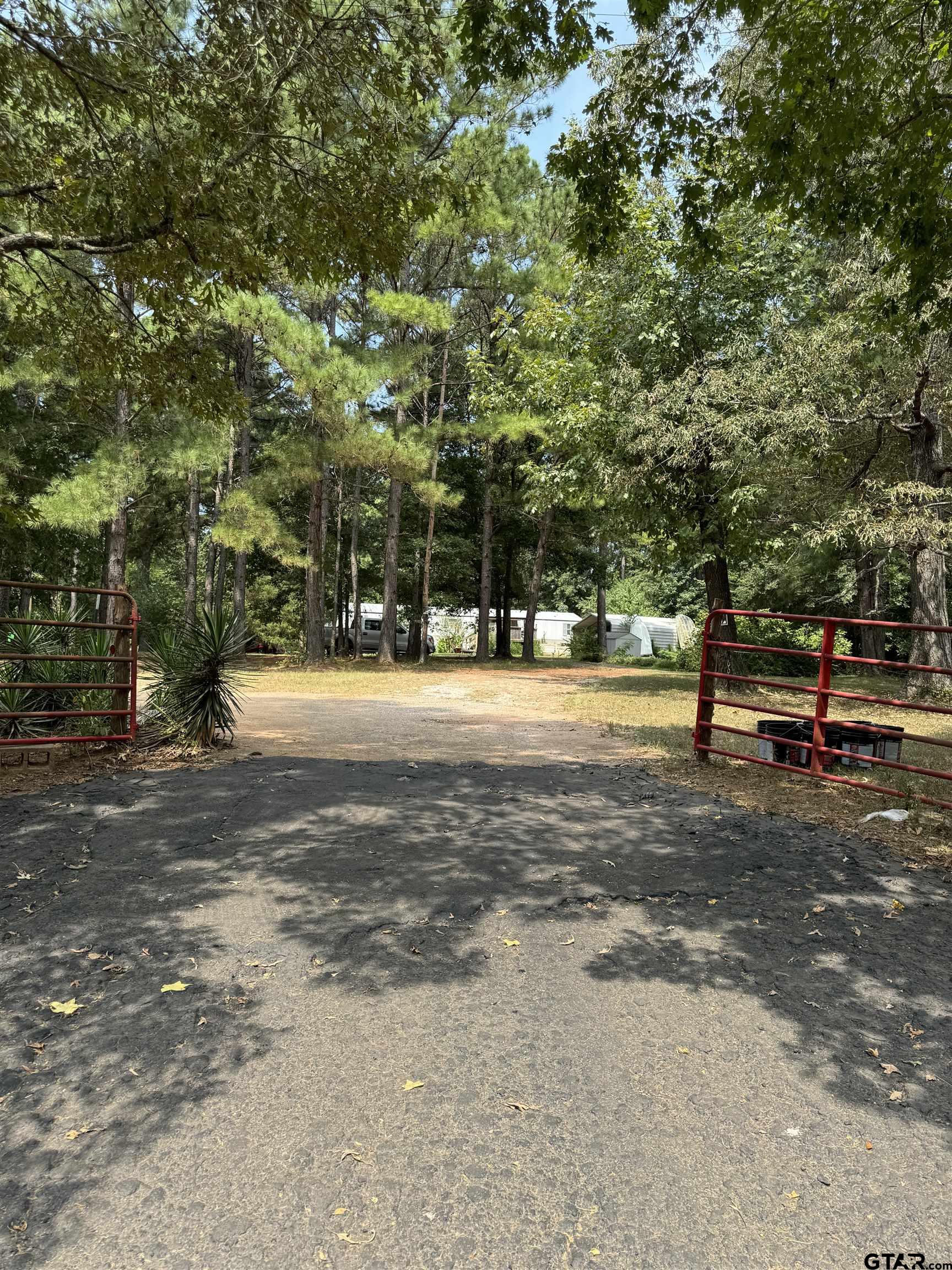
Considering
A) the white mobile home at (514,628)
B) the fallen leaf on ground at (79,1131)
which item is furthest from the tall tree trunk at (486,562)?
the fallen leaf on ground at (79,1131)

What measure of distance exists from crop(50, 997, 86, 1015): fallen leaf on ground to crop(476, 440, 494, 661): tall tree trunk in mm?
26230

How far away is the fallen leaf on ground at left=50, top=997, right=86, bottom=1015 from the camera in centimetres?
299

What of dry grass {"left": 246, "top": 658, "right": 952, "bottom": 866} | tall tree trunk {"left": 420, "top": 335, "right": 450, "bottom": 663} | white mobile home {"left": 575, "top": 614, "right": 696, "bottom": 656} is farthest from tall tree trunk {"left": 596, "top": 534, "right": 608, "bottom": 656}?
tall tree trunk {"left": 420, "top": 335, "right": 450, "bottom": 663}

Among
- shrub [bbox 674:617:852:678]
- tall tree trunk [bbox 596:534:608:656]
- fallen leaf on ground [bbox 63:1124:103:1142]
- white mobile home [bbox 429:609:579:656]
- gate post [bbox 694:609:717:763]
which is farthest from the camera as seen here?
white mobile home [bbox 429:609:579:656]

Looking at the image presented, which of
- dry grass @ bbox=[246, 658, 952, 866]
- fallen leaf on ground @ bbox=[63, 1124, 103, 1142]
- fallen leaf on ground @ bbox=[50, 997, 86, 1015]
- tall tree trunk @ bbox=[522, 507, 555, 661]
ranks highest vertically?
tall tree trunk @ bbox=[522, 507, 555, 661]

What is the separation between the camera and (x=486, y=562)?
28922 millimetres

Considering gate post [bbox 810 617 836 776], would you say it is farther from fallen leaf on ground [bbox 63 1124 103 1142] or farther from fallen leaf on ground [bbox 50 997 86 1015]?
fallen leaf on ground [bbox 63 1124 103 1142]

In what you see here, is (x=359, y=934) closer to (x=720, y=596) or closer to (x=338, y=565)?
(x=720, y=596)

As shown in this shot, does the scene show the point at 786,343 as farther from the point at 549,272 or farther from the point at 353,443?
the point at 353,443

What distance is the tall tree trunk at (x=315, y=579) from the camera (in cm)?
2314

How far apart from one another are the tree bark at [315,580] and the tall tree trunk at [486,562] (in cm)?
711

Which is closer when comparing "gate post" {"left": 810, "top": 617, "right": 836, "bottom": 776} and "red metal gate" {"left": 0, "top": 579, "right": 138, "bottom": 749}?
"gate post" {"left": 810, "top": 617, "right": 836, "bottom": 776}

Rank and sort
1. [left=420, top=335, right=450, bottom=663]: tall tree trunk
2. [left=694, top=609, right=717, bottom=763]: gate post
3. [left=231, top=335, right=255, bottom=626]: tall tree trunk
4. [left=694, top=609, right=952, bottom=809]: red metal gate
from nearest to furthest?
[left=694, top=609, right=952, bottom=809]: red metal gate → [left=694, top=609, right=717, bottom=763]: gate post → [left=420, top=335, right=450, bottom=663]: tall tree trunk → [left=231, top=335, right=255, bottom=626]: tall tree trunk

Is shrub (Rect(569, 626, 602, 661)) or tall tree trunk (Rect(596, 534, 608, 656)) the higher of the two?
tall tree trunk (Rect(596, 534, 608, 656))
